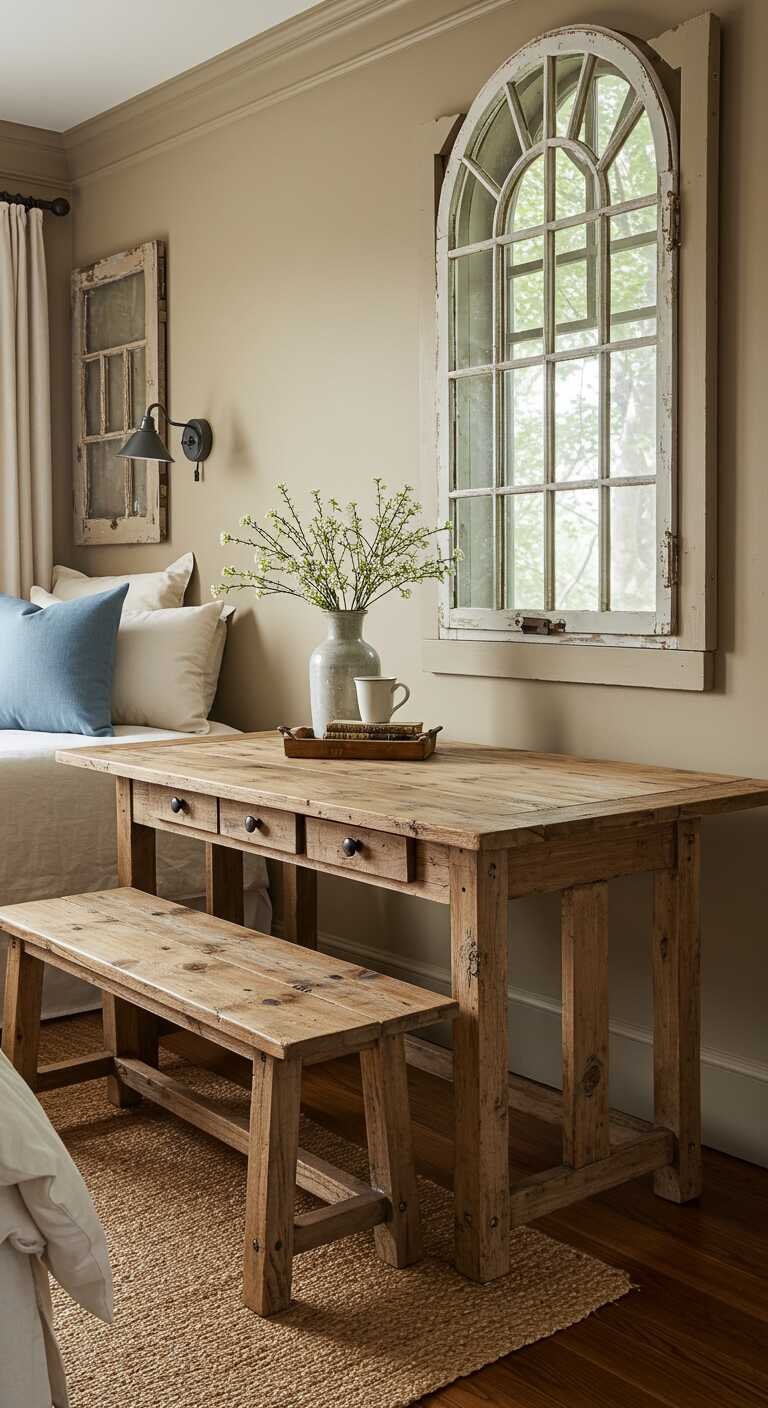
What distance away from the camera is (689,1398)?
5.66ft

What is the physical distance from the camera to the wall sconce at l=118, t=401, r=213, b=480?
12.2 feet

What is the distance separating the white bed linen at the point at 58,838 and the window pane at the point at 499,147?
5.28 feet

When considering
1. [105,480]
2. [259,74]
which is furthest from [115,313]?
[259,74]

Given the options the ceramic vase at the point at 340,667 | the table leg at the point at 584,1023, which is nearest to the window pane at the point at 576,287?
the ceramic vase at the point at 340,667

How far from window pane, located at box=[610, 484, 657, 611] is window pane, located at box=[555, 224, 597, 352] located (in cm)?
35

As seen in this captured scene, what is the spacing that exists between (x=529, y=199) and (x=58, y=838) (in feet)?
6.19

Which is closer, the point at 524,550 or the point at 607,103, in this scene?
the point at 607,103

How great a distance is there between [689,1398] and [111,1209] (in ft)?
3.43

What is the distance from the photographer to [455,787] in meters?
2.24

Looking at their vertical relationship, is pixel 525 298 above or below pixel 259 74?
below

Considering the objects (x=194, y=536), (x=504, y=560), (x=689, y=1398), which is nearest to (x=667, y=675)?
(x=504, y=560)

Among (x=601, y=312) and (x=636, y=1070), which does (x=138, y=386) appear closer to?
(x=601, y=312)

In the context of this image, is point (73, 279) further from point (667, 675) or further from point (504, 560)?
point (667, 675)

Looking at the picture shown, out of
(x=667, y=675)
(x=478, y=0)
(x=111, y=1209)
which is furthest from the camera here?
(x=478, y=0)
